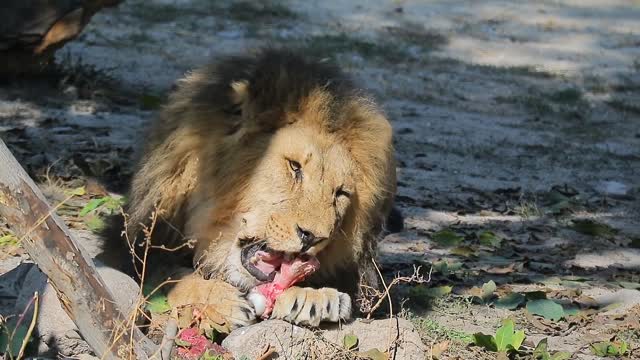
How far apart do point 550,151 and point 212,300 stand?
5.50m

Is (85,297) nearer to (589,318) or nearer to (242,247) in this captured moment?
(242,247)

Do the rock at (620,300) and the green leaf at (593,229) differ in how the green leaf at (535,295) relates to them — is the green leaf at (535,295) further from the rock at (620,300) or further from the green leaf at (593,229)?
the green leaf at (593,229)

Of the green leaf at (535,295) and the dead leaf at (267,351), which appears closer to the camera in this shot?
the dead leaf at (267,351)

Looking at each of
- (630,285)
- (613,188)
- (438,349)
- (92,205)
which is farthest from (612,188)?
(438,349)

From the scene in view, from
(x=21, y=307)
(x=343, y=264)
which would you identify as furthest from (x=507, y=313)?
(x=21, y=307)

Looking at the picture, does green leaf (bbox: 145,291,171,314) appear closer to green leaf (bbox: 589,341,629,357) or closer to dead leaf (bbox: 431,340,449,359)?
dead leaf (bbox: 431,340,449,359)

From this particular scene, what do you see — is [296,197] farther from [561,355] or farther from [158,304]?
[561,355]

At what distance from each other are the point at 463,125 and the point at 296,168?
584 centimetres

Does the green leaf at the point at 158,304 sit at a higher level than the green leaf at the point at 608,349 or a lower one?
higher

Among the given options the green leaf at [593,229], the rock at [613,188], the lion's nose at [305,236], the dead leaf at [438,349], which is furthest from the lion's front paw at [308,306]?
the rock at [613,188]

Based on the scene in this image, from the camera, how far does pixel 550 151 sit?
9312mm

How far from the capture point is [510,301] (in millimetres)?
5387

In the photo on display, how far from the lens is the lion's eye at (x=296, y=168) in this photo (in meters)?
4.16

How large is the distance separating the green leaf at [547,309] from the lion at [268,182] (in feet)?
3.28
